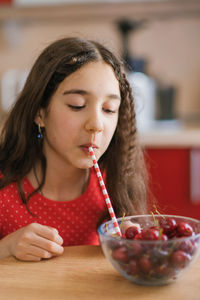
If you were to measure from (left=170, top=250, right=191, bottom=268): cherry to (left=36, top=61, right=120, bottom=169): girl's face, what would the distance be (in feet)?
1.54

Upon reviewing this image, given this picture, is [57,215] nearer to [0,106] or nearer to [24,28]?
[0,106]

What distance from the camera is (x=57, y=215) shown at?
4.23ft

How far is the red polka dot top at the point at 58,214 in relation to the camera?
1.26 m

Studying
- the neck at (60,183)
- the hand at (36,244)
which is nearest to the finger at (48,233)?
the hand at (36,244)

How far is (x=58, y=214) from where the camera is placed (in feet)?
4.23

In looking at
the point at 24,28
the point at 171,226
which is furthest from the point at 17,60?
the point at 171,226

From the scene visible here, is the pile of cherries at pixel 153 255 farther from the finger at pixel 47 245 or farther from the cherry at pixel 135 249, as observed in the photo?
the finger at pixel 47 245

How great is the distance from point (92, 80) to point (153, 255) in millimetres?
566

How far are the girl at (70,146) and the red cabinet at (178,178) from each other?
0.98 m

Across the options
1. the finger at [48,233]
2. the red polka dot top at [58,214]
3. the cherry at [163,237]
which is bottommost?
the red polka dot top at [58,214]

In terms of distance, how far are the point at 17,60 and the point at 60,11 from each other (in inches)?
20.0

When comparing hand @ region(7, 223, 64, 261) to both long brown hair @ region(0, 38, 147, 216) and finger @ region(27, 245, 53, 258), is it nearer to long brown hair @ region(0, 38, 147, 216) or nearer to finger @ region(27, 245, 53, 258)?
finger @ region(27, 245, 53, 258)

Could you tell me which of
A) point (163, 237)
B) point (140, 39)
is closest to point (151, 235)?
point (163, 237)

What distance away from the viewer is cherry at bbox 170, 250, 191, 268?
0.72 m
